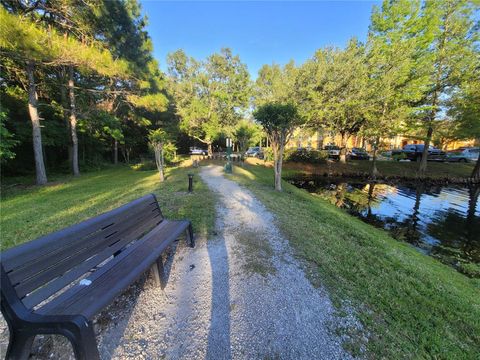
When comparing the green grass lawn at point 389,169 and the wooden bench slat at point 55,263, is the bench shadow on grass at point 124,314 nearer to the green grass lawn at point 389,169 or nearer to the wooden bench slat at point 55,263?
the wooden bench slat at point 55,263

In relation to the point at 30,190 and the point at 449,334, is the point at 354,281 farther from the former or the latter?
the point at 30,190

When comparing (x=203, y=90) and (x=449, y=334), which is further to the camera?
(x=203, y=90)

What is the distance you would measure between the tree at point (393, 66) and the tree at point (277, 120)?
8.80 metres

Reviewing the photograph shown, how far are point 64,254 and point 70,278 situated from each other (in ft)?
0.94

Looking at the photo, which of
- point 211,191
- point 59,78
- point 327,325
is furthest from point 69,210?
point 59,78

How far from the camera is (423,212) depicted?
31.0ft

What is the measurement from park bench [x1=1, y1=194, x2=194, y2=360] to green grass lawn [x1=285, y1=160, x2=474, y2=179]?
15950mm

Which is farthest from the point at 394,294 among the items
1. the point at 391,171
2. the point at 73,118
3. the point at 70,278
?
the point at 391,171

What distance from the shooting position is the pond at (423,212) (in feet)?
20.1

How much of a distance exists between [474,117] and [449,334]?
18.9 m

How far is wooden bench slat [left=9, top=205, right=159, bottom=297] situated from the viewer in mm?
1507

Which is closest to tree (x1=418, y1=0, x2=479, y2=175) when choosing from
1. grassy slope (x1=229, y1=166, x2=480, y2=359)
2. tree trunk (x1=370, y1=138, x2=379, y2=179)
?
A: tree trunk (x1=370, y1=138, x2=379, y2=179)

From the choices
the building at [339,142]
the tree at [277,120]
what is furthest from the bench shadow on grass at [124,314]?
the building at [339,142]

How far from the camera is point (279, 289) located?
269 centimetres
